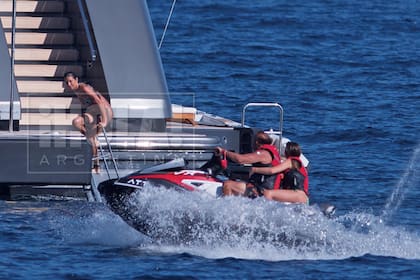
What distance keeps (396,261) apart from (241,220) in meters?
1.54

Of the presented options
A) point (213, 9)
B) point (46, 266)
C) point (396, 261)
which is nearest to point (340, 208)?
point (396, 261)

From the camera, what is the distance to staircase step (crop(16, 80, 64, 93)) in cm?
1764

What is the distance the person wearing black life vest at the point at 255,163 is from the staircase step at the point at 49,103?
4.01 metres

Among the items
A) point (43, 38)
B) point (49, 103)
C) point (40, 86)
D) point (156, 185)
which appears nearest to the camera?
point (156, 185)

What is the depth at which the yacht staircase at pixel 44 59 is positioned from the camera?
56.3 ft

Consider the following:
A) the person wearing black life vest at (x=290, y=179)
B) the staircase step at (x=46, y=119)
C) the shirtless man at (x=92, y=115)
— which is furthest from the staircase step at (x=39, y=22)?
the person wearing black life vest at (x=290, y=179)

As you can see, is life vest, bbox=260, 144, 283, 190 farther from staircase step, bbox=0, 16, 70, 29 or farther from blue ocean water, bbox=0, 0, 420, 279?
staircase step, bbox=0, 16, 70, 29

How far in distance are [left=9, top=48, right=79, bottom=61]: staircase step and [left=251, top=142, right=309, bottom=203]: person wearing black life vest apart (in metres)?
5.21

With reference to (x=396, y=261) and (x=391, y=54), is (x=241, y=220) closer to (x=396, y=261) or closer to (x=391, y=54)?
(x=396, y=261)

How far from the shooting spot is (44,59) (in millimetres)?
18281

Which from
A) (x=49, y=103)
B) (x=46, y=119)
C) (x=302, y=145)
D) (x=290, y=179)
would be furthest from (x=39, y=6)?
(x=290, y=179)

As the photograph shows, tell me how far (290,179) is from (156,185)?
1315 millimetres

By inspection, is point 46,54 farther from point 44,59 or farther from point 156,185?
point 156,185

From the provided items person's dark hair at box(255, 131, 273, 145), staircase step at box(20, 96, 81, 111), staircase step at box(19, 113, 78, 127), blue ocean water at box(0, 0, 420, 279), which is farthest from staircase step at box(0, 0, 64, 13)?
person's dark hair at box(255, 131, 273, 145)
